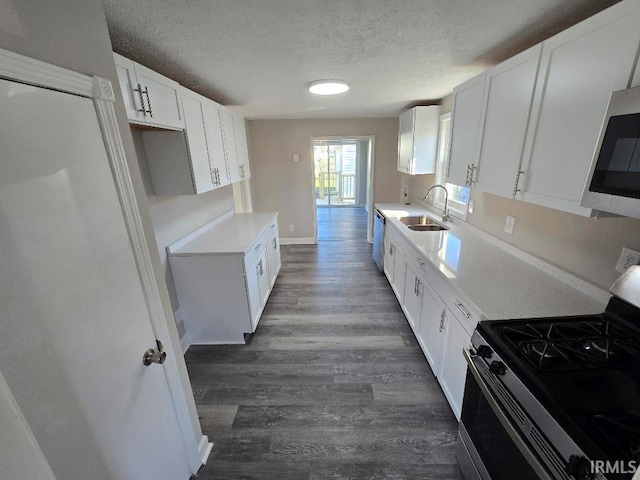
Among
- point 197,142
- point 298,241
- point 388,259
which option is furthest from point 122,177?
point 298,241

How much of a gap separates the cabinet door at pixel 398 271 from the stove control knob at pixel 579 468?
206 cm

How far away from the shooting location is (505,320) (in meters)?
1.22

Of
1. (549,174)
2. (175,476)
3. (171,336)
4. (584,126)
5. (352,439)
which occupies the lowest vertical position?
(352,439)

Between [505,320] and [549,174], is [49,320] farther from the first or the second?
[549,174]

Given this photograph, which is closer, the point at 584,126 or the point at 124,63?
the point at 584,126

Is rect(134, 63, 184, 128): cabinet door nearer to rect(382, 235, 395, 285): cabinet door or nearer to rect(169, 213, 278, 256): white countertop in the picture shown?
rect(169, 213, 278, 256): white countertop

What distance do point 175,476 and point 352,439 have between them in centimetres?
99

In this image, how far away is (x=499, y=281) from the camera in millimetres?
1618

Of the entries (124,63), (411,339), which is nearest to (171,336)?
(124,63)

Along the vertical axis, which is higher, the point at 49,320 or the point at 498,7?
the point at 498,7

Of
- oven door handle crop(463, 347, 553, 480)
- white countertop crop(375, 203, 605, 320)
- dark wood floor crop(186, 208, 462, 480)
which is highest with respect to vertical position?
white countertop crop(375, 203, 605, 320)

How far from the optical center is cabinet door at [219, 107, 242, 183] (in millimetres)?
2895

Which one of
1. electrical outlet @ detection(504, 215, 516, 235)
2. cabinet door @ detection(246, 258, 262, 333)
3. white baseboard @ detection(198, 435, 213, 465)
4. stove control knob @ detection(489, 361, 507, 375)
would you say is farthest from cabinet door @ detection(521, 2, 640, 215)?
white baseboard @ detection(198, 435, 213, 465)

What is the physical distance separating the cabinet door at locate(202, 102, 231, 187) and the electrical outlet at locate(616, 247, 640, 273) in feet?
9.53
